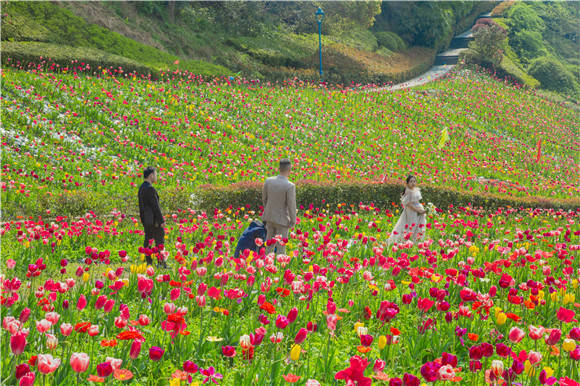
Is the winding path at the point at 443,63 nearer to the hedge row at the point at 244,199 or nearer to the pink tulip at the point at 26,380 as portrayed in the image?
the hedge row at the point at 244,199

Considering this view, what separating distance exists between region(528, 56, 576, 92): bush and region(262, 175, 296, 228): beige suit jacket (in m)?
50.2

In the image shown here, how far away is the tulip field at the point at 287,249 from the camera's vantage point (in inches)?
123

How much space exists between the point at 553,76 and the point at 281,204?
5178cm

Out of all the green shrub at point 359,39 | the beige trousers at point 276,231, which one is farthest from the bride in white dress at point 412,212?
the green shrub at point 359,39

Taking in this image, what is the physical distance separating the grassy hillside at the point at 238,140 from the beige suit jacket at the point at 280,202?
4.32 metres

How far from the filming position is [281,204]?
6742 millimetres

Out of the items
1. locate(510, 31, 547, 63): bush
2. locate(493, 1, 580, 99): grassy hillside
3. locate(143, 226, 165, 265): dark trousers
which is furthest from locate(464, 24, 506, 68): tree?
locate(143, 226, 165, 265): dark trousers

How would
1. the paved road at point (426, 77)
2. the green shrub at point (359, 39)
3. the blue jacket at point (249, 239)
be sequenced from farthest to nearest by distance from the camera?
the green shrub at point (359, 39), the paved road at point (426, 77), the blue jacket at point (249, 239)

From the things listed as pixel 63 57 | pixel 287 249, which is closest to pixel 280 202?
pixel 287 249

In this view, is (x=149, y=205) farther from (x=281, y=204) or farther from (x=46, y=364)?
(x=46, y=364)

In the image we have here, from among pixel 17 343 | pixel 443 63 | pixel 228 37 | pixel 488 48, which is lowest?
pixel 17 343

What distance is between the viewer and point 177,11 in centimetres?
3058

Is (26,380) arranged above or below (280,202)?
above

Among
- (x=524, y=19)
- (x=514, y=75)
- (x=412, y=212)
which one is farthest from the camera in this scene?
(x=524, y=19)
